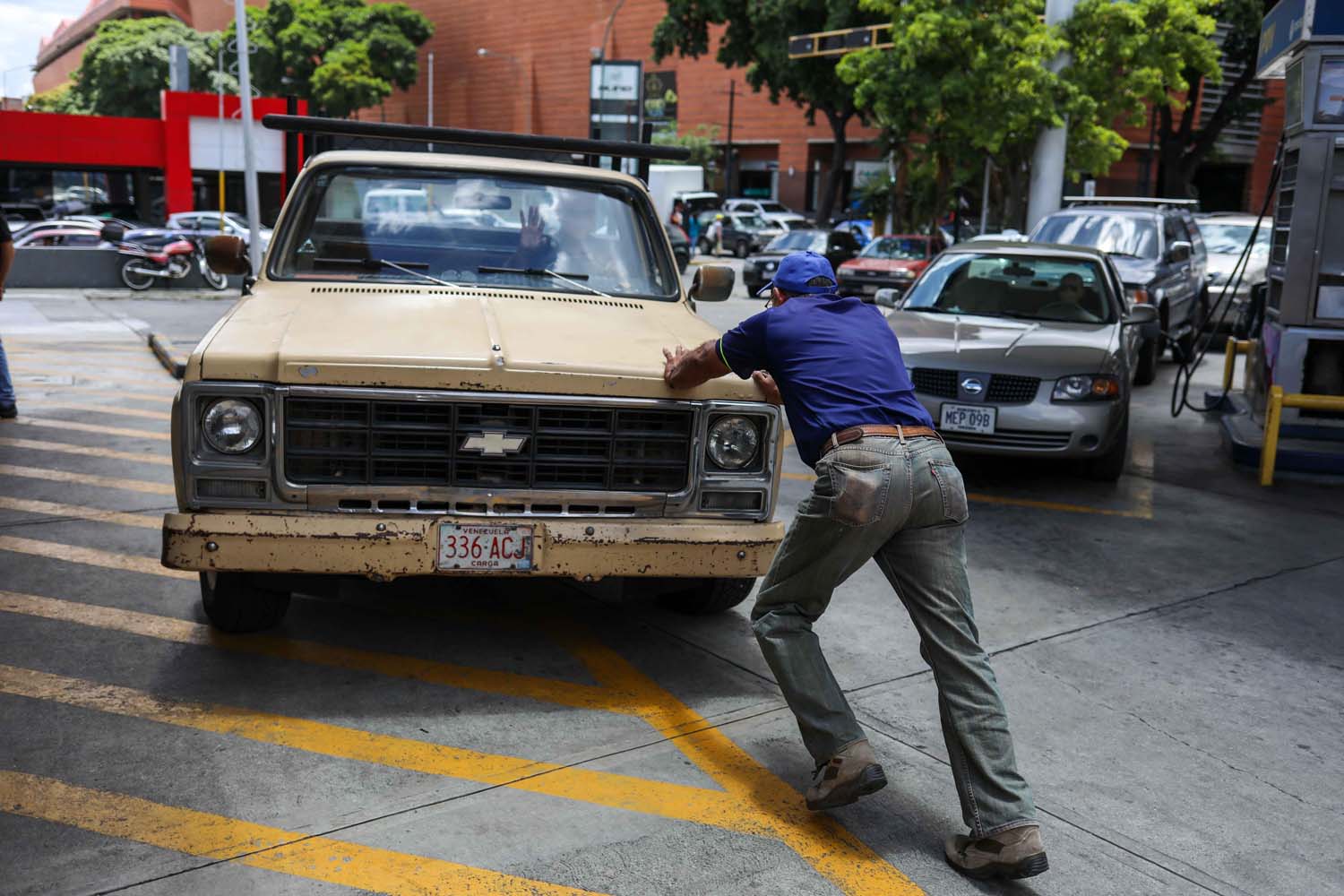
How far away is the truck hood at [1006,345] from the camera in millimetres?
8422

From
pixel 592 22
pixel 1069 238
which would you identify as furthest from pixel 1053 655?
pixel 592 22

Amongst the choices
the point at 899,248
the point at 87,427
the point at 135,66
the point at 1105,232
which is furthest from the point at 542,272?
the point at 135,66

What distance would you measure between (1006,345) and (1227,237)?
45.2ft

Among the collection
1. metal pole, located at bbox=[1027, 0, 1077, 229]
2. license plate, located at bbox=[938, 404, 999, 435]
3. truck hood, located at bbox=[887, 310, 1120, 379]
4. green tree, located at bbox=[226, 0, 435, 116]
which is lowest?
license plate, located at bbox=[938, 404, 999, 435]

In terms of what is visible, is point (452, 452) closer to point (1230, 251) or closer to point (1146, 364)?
point (1146, 364)

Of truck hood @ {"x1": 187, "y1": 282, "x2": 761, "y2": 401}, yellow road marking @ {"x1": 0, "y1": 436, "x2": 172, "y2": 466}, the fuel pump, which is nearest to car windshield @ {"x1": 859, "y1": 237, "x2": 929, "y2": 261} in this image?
the fuel pump

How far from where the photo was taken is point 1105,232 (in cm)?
1557

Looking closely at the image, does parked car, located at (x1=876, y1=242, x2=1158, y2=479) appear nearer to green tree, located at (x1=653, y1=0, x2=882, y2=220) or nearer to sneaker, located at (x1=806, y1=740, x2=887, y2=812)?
sneaker, located at (x1=806, y1=740, x2=887, y2=812)

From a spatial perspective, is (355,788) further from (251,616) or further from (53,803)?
(251,616)

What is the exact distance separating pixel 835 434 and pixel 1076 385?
5.15m

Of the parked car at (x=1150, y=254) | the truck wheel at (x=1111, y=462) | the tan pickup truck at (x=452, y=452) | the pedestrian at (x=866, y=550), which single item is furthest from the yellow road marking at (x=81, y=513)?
the parked car at (x=1150, y=254)

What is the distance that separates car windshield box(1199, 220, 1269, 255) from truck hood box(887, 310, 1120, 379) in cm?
1222

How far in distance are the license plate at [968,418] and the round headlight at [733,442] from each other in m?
4.00

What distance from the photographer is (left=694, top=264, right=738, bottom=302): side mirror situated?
6051 millimetres
